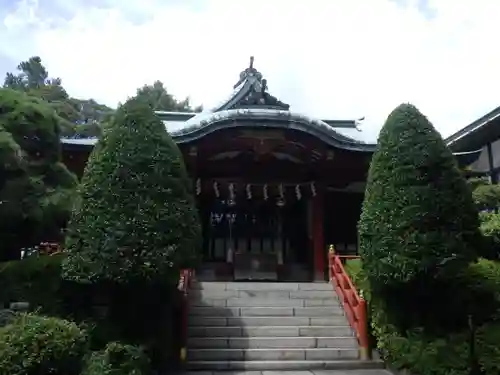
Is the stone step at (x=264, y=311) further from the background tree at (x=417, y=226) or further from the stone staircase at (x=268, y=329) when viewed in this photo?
the background tree at (x=417, y=226)

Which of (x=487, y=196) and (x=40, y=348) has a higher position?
(x=487, y=196)

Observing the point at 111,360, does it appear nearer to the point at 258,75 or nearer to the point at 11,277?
the point at 11,277

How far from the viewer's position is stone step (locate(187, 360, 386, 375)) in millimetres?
8953

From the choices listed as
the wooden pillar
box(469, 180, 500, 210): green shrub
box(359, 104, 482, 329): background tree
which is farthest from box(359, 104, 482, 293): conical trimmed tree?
the wooden pillar

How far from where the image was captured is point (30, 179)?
31.0ft

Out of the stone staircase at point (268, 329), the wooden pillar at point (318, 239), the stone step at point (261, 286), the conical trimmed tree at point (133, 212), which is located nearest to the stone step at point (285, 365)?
the stone staircase at point (268, 329)

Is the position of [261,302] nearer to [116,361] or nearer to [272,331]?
[272,331]

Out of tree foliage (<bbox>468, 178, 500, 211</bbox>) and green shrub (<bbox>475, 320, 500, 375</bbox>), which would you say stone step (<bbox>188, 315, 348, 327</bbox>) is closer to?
green shrub (<bbox>475, 320, 500, 375</bbox>)

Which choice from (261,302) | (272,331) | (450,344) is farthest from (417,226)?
(261,302)

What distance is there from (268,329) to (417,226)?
3792 mm

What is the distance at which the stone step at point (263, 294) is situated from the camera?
11.7m

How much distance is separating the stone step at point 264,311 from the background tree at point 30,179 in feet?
10.9

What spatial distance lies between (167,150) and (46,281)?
3.05 meters

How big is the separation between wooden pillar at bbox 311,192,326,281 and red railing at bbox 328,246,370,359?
2276 mm
